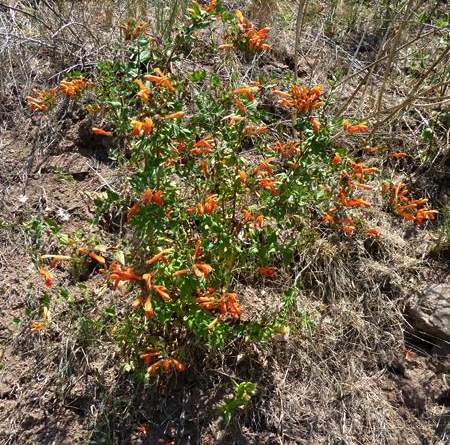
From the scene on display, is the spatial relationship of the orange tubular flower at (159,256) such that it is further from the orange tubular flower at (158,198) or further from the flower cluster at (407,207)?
the flower cluster at (407,207)

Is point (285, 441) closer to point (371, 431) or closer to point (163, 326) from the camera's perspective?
point (371, 431)

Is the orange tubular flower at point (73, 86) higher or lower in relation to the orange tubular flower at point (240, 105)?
lower

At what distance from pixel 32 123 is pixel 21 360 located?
1.67m

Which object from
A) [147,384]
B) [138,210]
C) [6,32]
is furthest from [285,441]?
[6,32]

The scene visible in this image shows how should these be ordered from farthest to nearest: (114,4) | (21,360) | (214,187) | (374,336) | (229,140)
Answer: (114,4), (374,336), (21,360), (214,187), (229,140)

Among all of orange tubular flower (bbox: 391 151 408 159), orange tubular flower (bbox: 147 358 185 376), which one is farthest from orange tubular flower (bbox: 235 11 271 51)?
orange tubular flower (bbox: 147 358 185 376)

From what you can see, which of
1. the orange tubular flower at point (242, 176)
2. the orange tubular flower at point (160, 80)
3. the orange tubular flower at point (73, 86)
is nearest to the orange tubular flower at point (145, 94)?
the orange tubular flower at point (160, 80)

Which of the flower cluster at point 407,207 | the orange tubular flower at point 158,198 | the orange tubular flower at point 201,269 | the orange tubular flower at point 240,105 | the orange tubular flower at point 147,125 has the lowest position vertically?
the orange tubular flower at point 201,269

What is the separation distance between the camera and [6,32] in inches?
149

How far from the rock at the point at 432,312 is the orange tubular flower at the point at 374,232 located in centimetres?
47

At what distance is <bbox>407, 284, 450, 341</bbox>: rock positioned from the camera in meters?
3.30

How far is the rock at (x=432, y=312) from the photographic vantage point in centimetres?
330

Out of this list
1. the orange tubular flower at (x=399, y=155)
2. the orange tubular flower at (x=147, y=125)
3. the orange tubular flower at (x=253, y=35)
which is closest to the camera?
→ the orange tubular flower at (x=147, y=125)

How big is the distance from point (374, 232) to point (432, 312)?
623mm
